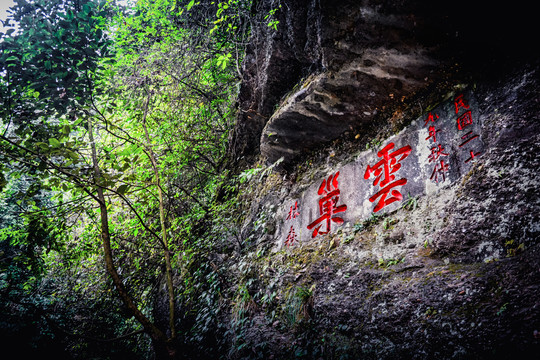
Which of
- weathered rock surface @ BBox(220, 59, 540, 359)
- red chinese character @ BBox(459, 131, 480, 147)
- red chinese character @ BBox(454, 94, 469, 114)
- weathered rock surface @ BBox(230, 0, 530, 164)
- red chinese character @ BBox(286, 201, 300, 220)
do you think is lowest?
weathered rock surface @ BBox(220, 59, 540, 359)

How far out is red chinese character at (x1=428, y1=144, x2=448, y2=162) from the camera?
8.74ft

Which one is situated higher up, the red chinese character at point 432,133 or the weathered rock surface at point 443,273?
the red chinese character at point 432,133

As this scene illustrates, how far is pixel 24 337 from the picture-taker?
8367mm

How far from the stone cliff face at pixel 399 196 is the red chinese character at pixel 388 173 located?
0.01 metres

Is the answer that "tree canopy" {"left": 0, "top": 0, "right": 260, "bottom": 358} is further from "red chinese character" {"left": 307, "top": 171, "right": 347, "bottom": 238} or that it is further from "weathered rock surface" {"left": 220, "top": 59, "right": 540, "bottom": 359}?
"red chinese character" {"left": 307, "top": 171, "right": 347, "bottom": 238}

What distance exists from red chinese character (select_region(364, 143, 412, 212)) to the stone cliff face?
14 millimetres

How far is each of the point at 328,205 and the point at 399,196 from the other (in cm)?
100

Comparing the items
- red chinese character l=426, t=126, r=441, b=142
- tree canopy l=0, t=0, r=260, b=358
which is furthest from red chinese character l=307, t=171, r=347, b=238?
tree canopy l=0, t=0, r=260, b=358

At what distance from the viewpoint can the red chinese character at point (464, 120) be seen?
8.40 feet

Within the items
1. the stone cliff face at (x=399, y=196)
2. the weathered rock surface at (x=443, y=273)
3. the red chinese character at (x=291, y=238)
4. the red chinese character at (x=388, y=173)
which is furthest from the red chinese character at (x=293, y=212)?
the red chinese character at (x=388, y=173)

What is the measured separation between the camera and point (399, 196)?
2904 millimetres

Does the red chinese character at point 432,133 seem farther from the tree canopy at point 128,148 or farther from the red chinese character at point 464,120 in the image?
the tree canopy at point 128,148

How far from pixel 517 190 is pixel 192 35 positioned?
18.7 ft

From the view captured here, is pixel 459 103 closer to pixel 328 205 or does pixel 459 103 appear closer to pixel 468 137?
pixel 468 137
